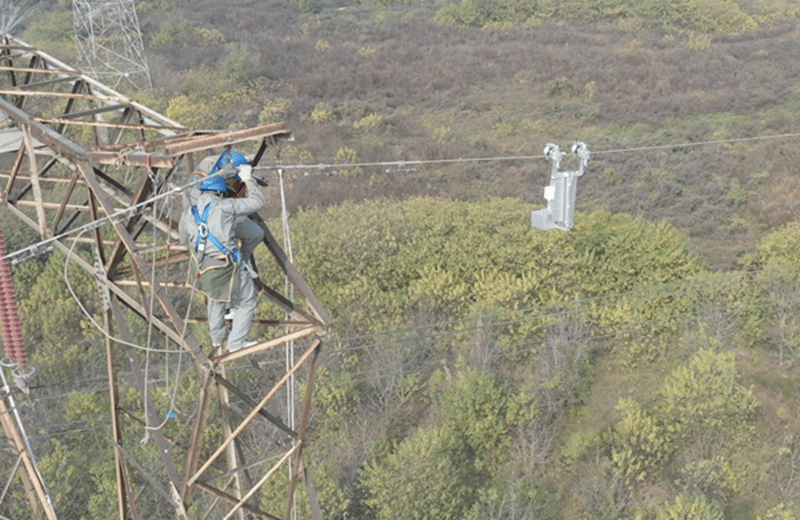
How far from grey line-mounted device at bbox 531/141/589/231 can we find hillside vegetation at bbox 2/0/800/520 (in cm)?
358

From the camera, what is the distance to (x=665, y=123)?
3488cm

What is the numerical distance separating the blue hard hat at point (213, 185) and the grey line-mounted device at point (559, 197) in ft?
13.8

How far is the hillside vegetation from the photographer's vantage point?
1881 cm

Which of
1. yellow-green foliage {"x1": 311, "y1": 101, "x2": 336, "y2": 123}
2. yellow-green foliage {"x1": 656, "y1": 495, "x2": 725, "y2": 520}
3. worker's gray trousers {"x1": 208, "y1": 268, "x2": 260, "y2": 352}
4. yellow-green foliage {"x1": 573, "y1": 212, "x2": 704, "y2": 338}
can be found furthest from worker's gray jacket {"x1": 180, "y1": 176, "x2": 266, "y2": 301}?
yellow-green foliage {"x1": 311, "y1": 101, "x2": 336, "y2": 123}

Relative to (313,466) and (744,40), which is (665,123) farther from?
(313,466)

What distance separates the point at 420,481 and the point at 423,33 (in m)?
36.6

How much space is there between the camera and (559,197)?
10062mm

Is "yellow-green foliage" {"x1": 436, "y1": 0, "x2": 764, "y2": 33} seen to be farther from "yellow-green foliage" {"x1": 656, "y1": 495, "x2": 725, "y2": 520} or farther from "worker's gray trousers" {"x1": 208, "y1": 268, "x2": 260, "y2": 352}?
"worker's gray trousers" {"x1": 208, "y1": 268, "x2": 260, "y2": 352}

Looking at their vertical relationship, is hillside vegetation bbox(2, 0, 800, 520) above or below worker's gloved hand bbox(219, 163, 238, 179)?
below

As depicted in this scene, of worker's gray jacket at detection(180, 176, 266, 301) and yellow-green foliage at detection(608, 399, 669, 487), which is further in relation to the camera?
yellow-green foliage at detection(608, 399, 669, 487)

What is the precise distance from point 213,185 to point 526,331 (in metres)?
15.7

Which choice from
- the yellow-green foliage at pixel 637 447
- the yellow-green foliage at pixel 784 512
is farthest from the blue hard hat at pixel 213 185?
the yellow-green foliage at pixel 784 512

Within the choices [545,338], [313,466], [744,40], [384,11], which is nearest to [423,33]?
[384,11]

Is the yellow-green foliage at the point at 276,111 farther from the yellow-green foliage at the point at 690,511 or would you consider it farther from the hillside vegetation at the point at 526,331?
the yellow-green foliage at the point at 690,511
